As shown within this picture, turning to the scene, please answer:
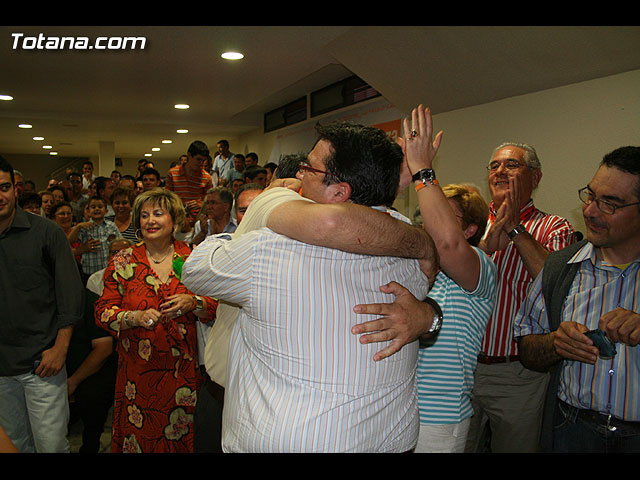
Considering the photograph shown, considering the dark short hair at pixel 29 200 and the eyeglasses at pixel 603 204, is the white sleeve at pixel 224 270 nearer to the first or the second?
the eyeglasses at pixel 603 204

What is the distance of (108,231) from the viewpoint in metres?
4.75

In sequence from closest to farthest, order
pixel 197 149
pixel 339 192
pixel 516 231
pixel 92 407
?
pixel 339 192, pixel 516 231, pixel 92 407, pixel 197 149

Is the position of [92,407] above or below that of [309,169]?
below

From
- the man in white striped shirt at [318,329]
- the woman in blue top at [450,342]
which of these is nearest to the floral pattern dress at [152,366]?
the woman in blue top at [450,342]

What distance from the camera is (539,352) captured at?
1.90m

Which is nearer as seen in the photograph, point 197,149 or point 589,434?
point 589,434

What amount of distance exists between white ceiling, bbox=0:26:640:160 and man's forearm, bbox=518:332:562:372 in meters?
1.89

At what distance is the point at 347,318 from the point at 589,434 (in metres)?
1.08

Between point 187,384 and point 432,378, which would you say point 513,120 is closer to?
point 432,378

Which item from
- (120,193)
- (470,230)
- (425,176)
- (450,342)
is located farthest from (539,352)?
(120,193)

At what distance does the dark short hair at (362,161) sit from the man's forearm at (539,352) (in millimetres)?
965

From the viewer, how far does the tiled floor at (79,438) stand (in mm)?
3508

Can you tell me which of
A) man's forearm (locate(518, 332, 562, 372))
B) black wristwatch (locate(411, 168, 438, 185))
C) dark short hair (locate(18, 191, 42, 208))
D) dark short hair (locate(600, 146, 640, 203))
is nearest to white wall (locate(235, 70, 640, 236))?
dark short hair (locate(600, 146, 640, 203))

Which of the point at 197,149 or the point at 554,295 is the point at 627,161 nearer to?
the point at 554,295
